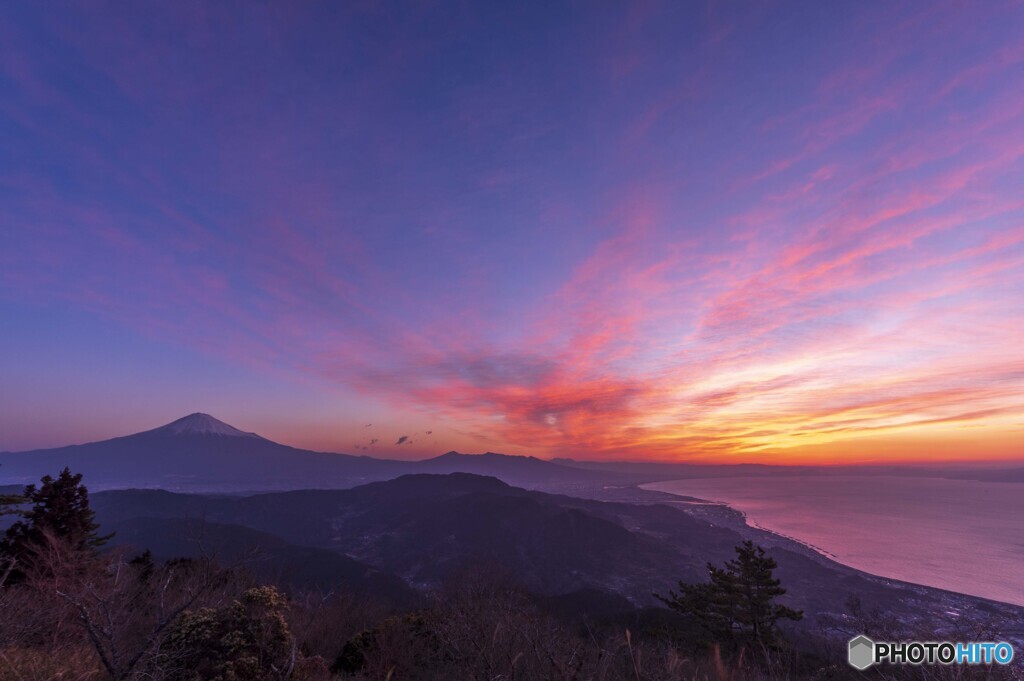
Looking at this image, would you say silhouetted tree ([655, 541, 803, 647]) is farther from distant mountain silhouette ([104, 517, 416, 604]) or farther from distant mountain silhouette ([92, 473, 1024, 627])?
distant mountain silhouette ([104, 517, 416, 604])

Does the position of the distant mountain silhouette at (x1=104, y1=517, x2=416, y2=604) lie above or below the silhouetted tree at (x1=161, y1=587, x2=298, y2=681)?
below

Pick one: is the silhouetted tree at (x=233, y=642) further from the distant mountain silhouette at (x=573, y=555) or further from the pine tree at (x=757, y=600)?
the distant mountain silhouette at (x=573, y=555)

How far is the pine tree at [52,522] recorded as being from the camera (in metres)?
24.3

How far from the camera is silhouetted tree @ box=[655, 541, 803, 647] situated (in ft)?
102

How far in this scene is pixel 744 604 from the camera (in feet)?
105

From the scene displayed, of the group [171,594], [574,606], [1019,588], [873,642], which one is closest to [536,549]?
[574,606]

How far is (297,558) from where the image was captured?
373ft

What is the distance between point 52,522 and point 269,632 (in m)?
24.5

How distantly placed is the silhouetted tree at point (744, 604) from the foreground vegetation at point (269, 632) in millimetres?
97

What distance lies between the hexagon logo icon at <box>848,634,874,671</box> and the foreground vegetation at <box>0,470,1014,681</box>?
1.08m

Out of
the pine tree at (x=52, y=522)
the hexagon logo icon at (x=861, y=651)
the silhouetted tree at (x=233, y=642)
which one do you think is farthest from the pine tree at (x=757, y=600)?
the pine tree at (x=52, y=522)

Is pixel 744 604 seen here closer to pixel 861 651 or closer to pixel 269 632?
pixel 861 651
